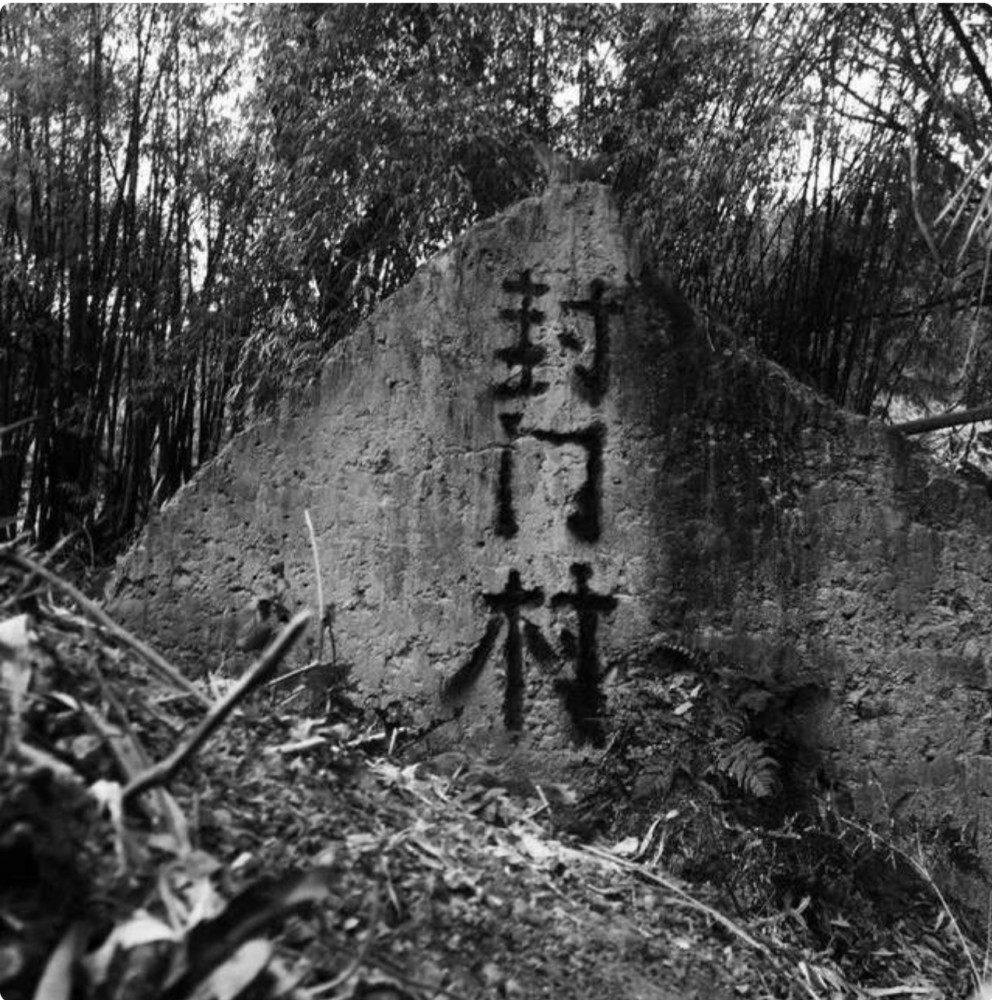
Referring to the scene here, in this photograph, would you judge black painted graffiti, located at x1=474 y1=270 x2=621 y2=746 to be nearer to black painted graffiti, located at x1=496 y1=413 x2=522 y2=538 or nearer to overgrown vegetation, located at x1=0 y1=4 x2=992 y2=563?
black painted graffiti, located at x1=496 y1=413 x2=522 y2=538

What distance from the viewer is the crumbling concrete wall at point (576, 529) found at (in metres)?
3.53

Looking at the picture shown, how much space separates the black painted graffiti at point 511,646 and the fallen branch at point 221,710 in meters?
1.98

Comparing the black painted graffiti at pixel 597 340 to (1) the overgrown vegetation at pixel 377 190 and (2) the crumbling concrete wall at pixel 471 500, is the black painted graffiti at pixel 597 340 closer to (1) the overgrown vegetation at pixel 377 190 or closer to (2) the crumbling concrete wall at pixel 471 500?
(2) the crumbling concrete wall at pixel 471 500

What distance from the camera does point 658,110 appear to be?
685cm

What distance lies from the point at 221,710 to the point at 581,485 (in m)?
2.19

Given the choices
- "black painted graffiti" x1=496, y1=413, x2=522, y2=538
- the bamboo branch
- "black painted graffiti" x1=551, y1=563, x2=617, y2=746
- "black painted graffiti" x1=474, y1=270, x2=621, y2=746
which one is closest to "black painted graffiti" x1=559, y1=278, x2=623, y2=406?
"black painted graffiti" x1=474, y1=270, x2=621, y2=746

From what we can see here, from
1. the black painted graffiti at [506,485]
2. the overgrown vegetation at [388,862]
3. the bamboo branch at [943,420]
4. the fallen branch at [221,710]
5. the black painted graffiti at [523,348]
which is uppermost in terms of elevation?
the black painted graffiti at [523,348]

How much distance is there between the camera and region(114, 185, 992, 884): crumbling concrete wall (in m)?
3.53

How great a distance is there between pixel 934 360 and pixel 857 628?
159 inches

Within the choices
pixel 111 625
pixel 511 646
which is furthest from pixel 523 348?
pixel 111 625

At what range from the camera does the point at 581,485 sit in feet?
12.1

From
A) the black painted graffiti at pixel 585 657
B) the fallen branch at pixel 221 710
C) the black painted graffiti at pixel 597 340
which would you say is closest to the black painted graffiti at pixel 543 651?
the black painted graffiti at pixel 585 657

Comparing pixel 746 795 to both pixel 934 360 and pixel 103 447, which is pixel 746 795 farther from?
pixel 934 360

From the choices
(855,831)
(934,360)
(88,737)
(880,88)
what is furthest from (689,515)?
(934,360)
